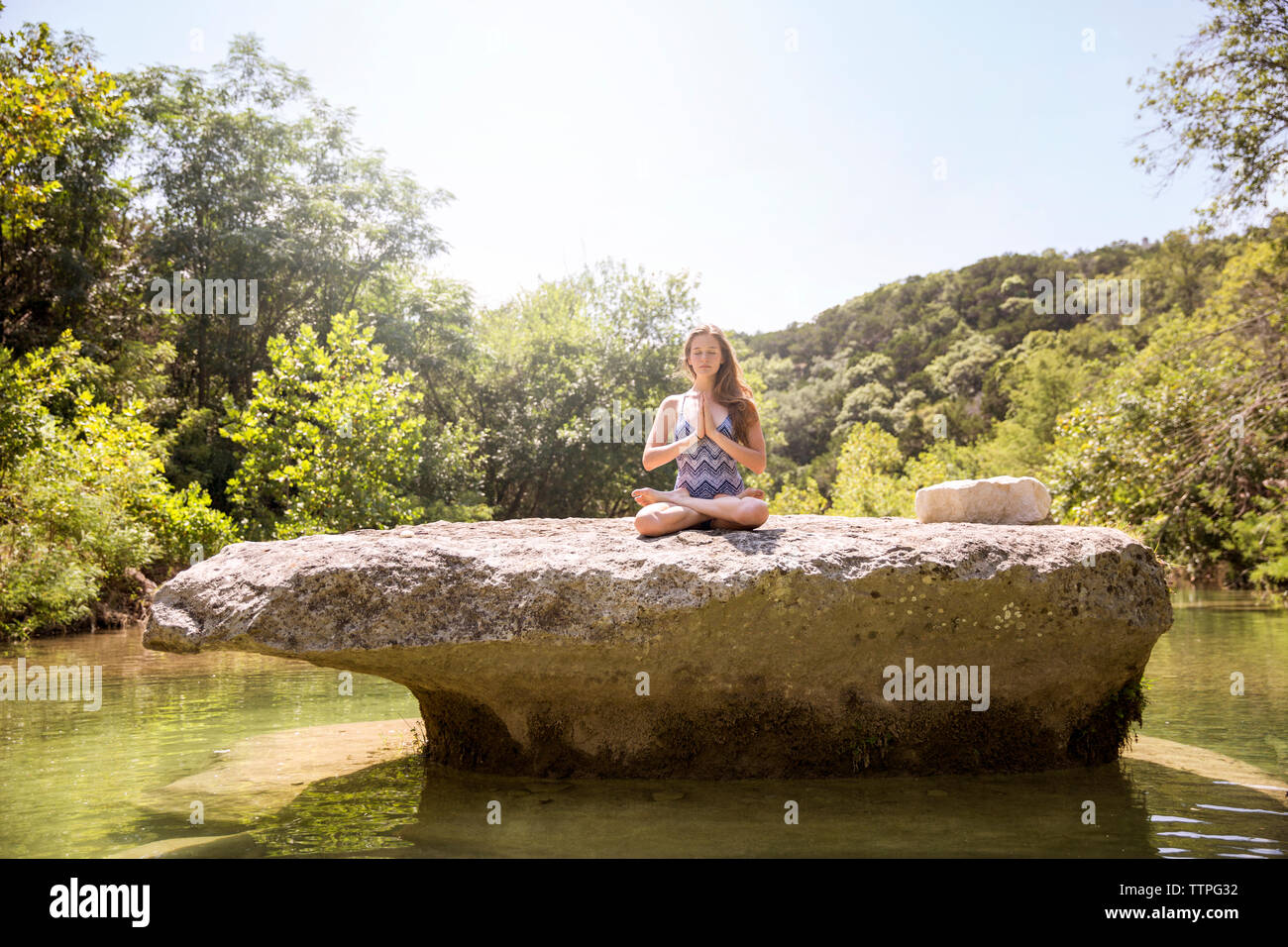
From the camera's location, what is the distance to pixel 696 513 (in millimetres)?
6426

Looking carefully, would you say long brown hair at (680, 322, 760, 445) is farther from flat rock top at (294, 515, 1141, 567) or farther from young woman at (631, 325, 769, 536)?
flat rock top at (294, 515, 1141, 567)

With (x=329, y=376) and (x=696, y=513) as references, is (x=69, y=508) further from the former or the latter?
(x=696, y=513)

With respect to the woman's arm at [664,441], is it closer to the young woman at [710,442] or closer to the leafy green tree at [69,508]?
the young woman at [710,442]

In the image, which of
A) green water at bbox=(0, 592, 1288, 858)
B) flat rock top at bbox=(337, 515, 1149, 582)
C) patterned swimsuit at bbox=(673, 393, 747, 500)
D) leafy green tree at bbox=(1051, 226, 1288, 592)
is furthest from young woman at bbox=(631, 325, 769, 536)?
leafy green tree at bbox=(1051, 226, 1288, 592)

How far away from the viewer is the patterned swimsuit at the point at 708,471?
22.4 ft

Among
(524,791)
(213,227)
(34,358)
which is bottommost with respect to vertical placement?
(524,791)

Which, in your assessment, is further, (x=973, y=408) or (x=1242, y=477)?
(x=973, y=408)

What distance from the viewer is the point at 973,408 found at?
56125 mm

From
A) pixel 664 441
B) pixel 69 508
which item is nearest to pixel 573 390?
pixel 69 508

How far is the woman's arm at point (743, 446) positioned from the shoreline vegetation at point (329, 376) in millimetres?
6017

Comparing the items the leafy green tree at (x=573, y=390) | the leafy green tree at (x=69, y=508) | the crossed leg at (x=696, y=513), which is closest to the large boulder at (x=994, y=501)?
the crossed leg at (x=696, y=513)
